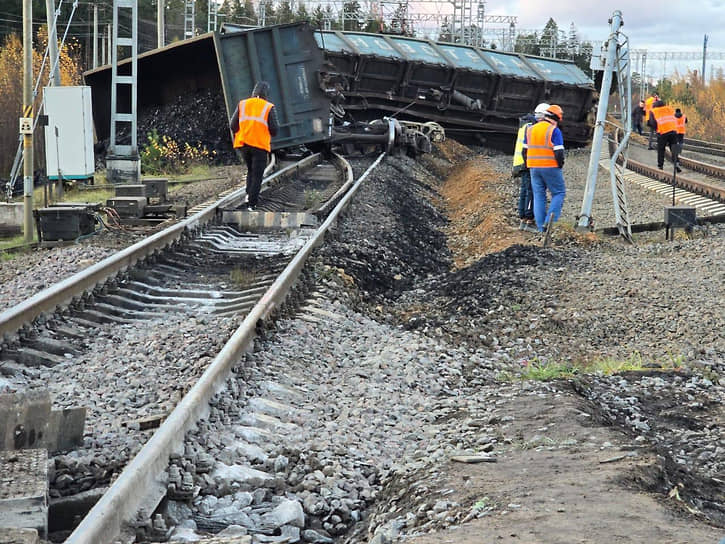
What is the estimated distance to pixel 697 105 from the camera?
99.1m

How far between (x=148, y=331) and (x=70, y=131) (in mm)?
9208

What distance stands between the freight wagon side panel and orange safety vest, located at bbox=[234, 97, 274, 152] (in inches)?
250

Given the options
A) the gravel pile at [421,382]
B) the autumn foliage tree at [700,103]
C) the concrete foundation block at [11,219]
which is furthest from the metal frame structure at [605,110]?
the autumn foliage tree at [700,103]

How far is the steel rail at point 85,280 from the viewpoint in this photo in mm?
6207

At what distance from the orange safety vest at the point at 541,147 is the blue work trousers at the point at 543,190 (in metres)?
0.09

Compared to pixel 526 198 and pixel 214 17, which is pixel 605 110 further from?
pixel 214 17

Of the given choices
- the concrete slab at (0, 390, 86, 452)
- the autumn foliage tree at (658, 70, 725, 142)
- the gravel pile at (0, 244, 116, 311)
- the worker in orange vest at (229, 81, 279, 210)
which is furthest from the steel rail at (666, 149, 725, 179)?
the autumn foliage tree at (658, 70, 725, 142)

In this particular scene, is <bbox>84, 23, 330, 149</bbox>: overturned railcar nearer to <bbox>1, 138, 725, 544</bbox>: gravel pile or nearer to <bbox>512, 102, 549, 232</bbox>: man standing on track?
<bbox>512, 102, 549, 232</bbox>: man standing on track

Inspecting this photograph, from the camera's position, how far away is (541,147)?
39.9ft

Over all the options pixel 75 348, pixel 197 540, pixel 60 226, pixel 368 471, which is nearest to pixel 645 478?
pixel 368 471

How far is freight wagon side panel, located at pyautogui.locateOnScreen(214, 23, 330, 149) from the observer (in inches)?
754

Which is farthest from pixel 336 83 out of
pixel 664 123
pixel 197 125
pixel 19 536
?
pixel 19 536

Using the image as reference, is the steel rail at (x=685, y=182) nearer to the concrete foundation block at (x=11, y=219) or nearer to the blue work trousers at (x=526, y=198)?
the blue work trousers at (x=526, y=198)

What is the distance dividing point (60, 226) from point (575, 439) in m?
7.17
